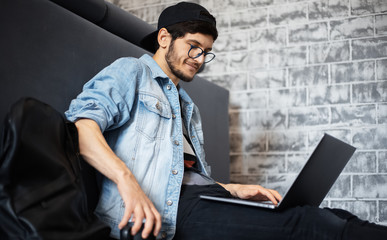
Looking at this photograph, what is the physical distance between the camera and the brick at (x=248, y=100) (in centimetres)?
285

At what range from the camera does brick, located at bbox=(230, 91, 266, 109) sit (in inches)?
112

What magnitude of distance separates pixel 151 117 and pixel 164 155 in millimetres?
126

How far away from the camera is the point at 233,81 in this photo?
294cm

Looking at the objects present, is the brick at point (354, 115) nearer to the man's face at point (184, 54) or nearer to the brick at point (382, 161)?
the brick at point (382, 161)

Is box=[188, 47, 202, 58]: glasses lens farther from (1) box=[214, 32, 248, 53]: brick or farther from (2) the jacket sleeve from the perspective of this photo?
(1) box=[214, 32, 248, 53]: brick

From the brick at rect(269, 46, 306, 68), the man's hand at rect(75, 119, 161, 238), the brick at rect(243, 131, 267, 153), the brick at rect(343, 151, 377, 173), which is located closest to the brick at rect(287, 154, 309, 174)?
the brick at rect(243, 131, 267, 153)

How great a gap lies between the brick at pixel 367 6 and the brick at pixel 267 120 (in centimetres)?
83

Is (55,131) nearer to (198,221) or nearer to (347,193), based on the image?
(198,221)

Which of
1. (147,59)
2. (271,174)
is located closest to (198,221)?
(147,59)

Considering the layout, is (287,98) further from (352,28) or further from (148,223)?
(148,223)

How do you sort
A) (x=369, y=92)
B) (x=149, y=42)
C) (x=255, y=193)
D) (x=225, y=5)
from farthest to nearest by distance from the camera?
(x=225, y=5), (x=369, y=92), (x=149, y=42), (x=255, y=193)

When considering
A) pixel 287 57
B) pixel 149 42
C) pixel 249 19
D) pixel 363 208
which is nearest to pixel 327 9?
pixel 287 57

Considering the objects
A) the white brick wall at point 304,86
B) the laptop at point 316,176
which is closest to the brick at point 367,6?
the white brick wall at point 304,86

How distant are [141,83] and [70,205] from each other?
61 centimetres
